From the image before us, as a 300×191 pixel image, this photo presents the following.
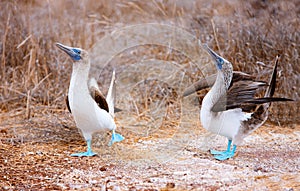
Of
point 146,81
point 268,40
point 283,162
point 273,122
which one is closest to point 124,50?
point 146,81

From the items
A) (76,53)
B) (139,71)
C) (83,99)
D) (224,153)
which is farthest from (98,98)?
(139,71)

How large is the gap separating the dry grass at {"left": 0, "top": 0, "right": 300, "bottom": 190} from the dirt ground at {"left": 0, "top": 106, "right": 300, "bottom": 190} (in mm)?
26

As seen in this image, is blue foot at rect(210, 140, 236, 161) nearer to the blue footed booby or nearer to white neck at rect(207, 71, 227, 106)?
white neck at rect(207, 71, 227, 106)

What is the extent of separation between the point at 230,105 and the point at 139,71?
231 cm

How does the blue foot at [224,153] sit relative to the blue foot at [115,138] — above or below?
above

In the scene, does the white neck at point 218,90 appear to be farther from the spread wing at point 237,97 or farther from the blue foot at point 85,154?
the blue foot at point 85,154

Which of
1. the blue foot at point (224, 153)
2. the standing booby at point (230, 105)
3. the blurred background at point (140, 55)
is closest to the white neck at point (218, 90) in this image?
the standing booby at point (230, 105)

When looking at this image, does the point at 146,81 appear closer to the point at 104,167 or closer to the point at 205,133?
the point at 205,133

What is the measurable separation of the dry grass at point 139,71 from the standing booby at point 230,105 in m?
0.51

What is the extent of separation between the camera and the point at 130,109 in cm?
464

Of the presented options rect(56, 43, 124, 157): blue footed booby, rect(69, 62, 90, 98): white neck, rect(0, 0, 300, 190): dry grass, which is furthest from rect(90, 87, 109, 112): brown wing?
rect(0, 0, 300, 190): dry grass

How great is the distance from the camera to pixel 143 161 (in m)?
3.25

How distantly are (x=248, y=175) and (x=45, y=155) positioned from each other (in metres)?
1.39

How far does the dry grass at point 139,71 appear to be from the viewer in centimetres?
408
